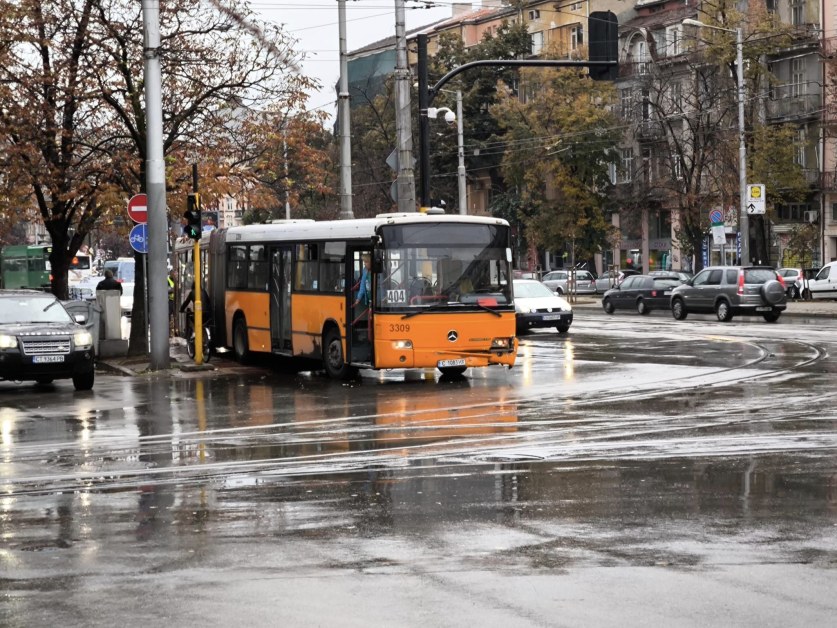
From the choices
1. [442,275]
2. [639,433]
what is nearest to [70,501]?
[639,433]

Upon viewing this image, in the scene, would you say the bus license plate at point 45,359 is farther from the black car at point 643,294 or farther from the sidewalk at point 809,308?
the black car at point 643,294

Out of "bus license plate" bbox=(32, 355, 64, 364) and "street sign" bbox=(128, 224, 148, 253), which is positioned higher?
"street sign" bbox=(128, 224, 148, 253)

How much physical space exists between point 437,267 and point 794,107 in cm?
4926

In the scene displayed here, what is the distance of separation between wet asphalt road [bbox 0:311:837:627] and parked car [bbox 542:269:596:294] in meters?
54.6

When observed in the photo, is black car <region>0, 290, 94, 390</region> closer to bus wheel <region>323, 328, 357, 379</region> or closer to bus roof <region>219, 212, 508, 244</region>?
bus wheel <region>323, 328, 357, 379</region>

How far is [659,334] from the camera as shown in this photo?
1385 inches

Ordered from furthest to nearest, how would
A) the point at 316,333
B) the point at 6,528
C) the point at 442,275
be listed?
the point at 316,333 → the point at 442,275 → the point at 6,528

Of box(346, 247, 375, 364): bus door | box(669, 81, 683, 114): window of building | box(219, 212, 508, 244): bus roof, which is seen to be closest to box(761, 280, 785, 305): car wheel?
box(219, 212, 508, 244): bus roof

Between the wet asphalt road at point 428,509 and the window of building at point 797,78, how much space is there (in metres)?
50.4

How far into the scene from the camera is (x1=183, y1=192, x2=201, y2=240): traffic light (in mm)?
25812

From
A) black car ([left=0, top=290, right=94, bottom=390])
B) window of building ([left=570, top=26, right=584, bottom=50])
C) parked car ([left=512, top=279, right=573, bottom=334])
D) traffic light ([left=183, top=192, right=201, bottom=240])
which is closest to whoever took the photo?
black car ([left=0, top=290, right=94, bottom=390])

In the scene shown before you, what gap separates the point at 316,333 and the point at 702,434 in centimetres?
1120

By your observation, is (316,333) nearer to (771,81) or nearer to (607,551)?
(607,551)

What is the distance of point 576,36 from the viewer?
87.5 meters
